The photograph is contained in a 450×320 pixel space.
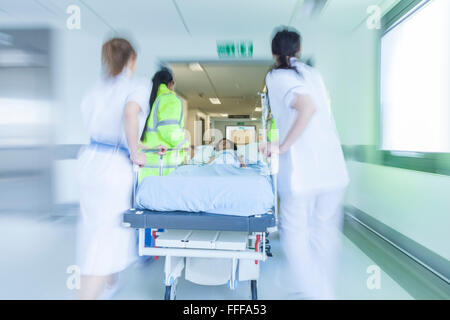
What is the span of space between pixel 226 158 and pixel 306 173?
6.33 ft

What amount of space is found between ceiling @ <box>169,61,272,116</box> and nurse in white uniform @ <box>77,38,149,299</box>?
2.82 meters

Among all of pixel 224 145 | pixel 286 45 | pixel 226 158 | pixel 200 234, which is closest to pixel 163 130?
pixel 200 234

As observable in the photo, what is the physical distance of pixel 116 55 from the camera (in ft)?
4.83

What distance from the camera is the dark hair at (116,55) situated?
1475 mm

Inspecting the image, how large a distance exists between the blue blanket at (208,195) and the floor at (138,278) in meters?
0.67

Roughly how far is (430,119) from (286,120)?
62.5 inches

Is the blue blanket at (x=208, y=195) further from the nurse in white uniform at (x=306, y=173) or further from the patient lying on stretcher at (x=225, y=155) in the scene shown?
the patient lying on stretcher at (x=225, y=155)

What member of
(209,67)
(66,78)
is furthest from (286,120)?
(209,67)

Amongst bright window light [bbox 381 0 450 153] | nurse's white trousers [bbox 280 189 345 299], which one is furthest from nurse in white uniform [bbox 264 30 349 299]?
bright window light [bbox 381 0 450 153]

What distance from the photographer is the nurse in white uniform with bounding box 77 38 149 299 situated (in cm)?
143

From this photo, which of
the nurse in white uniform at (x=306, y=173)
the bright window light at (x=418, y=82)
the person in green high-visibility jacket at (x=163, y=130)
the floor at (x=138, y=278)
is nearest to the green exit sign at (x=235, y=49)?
the bright window light at (x=418, y=82)

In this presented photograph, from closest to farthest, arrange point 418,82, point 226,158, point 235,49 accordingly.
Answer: point 418,82 < point 226,158 < point 235,49

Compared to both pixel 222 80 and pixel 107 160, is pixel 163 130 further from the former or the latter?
pixel 222 80

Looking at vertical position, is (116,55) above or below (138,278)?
above
